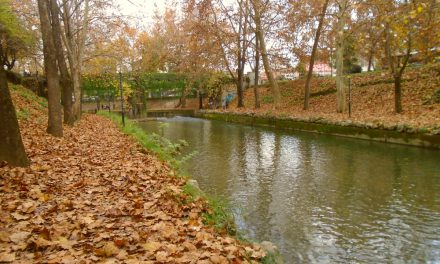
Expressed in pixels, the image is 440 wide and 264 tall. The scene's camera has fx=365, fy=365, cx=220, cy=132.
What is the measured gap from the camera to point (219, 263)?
334 centimetres

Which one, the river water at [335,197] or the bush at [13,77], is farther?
the bush at [13,77]

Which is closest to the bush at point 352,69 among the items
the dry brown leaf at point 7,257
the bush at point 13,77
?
the bush at point 13,77

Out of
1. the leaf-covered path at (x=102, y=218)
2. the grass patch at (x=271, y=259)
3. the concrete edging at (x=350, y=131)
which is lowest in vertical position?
the grass patch at (x=271, y=259)

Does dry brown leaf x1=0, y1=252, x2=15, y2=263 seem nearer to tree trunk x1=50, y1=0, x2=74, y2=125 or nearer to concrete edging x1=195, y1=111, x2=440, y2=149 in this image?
tree trunk x1=50, y1=0, x2=74, y2=125

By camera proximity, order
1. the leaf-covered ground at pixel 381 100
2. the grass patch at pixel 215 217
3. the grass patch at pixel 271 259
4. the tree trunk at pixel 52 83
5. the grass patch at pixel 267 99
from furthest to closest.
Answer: the grass patch at pixel 267 99 < the leaf-covered ground at pixel 381 100 < the tree trunk at pixel 52 83 < the grass patch at pixel 215 217 < the grass patch at pixel 271 259

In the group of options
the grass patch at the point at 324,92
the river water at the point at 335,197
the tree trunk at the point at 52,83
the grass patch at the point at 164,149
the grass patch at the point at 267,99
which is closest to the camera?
the river water at the point at 335,197

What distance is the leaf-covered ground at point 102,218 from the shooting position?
3.32m

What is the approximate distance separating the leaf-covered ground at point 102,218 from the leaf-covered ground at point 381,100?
387 inches

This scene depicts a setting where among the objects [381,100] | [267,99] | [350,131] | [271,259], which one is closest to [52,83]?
[271,259]

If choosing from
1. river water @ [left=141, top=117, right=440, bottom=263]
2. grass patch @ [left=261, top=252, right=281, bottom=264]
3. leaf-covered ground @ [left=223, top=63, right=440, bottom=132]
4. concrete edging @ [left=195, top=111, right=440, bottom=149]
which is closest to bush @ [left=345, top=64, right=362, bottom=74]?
leaf-covered ground @ [left=223, top=63, right=440, bottom=132]

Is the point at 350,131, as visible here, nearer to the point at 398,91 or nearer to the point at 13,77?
the point at 398,91

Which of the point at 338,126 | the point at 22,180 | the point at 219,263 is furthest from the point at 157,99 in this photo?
the point at 219,263

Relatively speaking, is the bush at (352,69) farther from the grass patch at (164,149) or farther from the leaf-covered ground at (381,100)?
the grass patch at (164,149)

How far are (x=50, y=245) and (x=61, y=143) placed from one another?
269 inches
